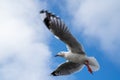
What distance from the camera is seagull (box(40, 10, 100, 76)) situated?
28.9 m

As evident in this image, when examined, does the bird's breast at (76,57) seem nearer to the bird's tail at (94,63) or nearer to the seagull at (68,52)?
the seagull at (68,52)

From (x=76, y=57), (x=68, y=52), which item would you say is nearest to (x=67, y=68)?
(x=68, y=52)

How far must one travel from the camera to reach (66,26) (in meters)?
29.0

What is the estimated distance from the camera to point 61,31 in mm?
29094

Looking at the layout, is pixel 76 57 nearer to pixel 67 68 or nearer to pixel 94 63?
pixel 94 63

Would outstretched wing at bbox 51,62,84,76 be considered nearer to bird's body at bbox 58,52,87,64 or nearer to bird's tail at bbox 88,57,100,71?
bird's body at bbox 58,52,87,64

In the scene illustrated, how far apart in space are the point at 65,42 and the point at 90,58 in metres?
0.71

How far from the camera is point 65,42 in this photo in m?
29.5

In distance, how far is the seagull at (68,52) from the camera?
94.8 feet

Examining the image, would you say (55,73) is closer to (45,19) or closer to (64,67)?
(64,67)

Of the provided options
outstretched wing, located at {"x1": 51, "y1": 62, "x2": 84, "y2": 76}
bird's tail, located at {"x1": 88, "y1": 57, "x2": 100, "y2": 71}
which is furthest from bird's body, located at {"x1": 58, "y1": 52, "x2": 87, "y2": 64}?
outstretched wing, located at {"x1": 51, "y1": 62, "x2": 84, "y2": 76}

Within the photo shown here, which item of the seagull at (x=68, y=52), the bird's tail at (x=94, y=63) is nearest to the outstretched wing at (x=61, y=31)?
the seagull at (x=68, y=52)

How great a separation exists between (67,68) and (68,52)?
0.73 metres

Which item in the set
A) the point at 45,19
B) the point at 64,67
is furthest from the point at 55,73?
the point at 45,19
